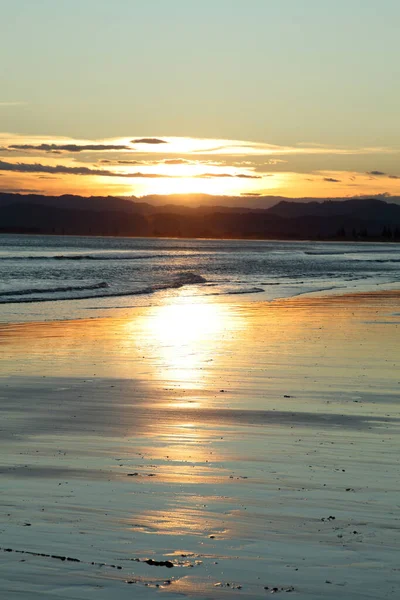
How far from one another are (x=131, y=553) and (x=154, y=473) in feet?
6.16

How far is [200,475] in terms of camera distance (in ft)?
23.5

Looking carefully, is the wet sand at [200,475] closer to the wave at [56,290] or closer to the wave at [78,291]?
the wave at [78,291]

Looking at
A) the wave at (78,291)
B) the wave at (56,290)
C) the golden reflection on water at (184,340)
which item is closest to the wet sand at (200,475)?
the golden reflection on water at (184,340)

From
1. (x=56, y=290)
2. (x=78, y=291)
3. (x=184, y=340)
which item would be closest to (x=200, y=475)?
(x=184, y=340)

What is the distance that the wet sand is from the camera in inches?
197

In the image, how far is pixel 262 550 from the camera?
538 centimetres

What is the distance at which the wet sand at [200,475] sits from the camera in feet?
16.4

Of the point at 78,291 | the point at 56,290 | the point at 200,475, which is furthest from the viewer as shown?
the point at 78,291

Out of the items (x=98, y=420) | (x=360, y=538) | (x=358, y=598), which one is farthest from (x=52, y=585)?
(x=98, y=420)

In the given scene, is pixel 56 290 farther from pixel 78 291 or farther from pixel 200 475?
pixel 200 475

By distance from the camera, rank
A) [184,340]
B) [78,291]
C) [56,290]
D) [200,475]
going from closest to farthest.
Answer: [200,475] < [184,340] < [56,290] < [78,291]

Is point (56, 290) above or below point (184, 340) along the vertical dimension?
below

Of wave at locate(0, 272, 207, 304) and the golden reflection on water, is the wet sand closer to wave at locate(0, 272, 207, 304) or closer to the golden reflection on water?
the golden reflection on water

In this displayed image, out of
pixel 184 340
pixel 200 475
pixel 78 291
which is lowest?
pixel 78 291
